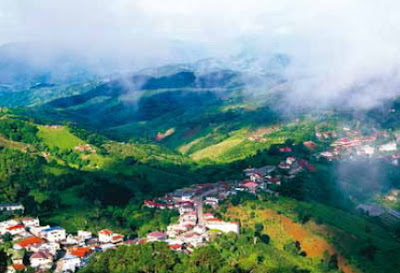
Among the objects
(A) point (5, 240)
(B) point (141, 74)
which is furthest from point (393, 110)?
(B) point (141, 74)

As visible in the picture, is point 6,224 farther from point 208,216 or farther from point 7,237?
point 208,216

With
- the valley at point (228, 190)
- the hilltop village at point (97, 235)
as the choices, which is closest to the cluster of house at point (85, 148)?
the valley at point (228, 190)

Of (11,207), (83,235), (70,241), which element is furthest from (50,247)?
(11,207)

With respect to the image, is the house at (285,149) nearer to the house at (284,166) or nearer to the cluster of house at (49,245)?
the house at (284,166)

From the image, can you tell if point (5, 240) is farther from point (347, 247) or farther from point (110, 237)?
point (347, 247)

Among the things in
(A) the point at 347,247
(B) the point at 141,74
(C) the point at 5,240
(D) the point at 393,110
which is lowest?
(B) the point at 141,74

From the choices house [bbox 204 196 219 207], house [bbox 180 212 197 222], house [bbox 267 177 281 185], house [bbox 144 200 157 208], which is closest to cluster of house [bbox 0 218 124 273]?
house [bbox 180 212 197 222]

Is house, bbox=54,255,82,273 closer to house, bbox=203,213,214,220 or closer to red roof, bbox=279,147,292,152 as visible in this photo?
house, bbox=203,213,214,220
